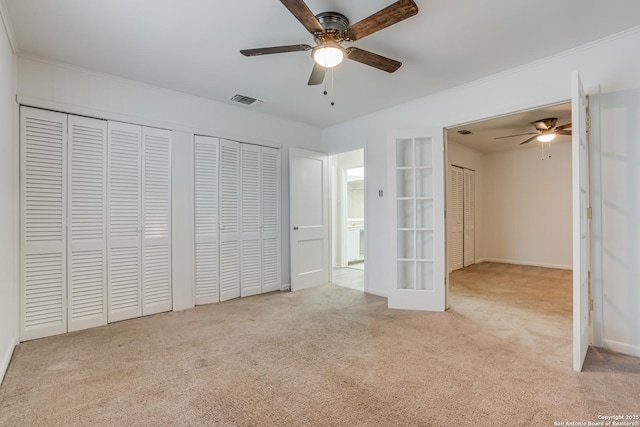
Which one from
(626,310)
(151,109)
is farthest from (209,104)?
(626,310)

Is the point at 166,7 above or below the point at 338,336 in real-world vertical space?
above

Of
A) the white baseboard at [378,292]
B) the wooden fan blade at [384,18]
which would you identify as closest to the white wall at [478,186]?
the white baseboard at [378,292]

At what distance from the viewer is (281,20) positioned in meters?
2.32

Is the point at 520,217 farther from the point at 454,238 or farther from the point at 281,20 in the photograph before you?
the point at 281,20

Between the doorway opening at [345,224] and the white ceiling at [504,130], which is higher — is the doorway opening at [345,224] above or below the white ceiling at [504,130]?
below

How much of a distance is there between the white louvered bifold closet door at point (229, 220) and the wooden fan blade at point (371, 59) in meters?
2.31

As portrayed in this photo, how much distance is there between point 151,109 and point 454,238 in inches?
219

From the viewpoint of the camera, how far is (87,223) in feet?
10.3

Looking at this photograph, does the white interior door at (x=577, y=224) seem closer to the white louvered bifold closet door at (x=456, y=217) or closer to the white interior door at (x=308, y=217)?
the white interior door at (x=308, y=217)

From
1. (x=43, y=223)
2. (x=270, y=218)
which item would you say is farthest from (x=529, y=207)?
(x=43, y=223)

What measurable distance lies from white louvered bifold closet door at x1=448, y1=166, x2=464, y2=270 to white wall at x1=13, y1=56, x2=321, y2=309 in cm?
311

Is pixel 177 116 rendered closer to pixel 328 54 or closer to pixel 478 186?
pixel 328 54

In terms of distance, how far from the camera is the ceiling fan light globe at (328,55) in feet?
7.41

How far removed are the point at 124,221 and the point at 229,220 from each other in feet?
3.91
